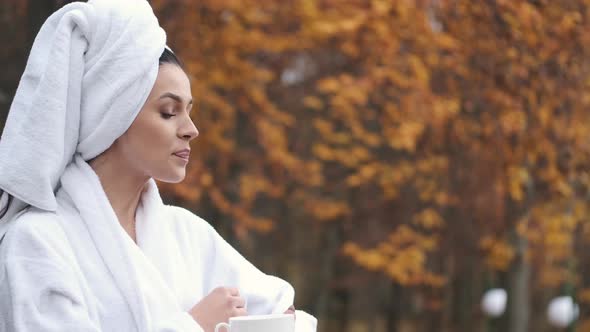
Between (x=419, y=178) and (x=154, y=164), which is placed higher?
(x=154, y=164)

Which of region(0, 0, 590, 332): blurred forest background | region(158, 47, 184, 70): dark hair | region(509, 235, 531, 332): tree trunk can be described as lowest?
region(509, 235, 531, 332): tree trunk

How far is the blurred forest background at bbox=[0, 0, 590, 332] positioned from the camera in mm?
8461

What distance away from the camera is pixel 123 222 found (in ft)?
8.76

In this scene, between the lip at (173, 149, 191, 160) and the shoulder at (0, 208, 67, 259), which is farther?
the lip at (173, 149, 191, 160)

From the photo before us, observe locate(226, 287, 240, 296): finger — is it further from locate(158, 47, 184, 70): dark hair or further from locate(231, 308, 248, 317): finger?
locate(158, 47, 184, 70): dark hair

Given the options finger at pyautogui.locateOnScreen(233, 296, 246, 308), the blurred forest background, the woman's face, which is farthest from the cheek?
the blurred forest background

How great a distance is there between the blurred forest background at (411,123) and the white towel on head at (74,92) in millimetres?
2646

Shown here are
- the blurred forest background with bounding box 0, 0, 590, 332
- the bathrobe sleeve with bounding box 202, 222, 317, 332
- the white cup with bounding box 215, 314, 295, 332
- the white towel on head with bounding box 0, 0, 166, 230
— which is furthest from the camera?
the blurred forest background with bounding box 0, 0, 590, 332

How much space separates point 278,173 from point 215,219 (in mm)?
882

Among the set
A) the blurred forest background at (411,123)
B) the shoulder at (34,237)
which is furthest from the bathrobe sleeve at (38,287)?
the blurred forest background at (411,123)

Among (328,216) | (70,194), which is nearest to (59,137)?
(70,194)

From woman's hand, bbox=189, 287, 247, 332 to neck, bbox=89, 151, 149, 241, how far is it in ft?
0.84

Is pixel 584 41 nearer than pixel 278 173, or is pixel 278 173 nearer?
pixel 584 41

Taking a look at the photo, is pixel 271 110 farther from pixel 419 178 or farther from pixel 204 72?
pixel 419 178
